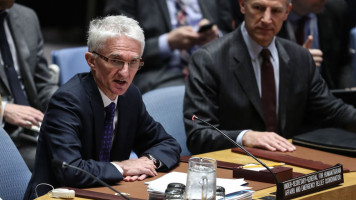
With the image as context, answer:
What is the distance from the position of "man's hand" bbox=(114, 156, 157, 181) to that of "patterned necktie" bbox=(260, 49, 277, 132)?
1097 millimetres

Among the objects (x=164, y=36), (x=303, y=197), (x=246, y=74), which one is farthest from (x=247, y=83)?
(x=303, y=197)

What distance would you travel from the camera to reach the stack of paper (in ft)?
7.80

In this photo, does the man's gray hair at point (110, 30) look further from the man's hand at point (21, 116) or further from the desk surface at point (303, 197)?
the man's hand at point (21, 116)

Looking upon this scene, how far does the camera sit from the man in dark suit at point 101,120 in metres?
2.61

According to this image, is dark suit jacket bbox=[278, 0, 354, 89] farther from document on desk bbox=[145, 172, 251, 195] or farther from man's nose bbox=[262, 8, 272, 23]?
document on desk bbox=[145, 172, 251, 195]

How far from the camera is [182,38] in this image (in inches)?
179

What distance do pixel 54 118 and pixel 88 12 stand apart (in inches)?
297

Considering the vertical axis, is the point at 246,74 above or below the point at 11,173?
above

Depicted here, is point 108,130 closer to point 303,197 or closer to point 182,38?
point 303,197

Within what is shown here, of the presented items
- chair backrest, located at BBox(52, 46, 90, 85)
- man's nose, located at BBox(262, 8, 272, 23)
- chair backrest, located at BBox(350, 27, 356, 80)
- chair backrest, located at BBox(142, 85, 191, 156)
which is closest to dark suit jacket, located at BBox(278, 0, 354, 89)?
chair backrest, located at BBox(350, 27, 356, 80)

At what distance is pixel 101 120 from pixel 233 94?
104cm

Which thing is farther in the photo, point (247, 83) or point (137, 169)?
point (247, 83)

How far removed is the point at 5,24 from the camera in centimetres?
409

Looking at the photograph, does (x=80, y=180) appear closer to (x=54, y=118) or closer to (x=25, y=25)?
(x=54, y=118)
